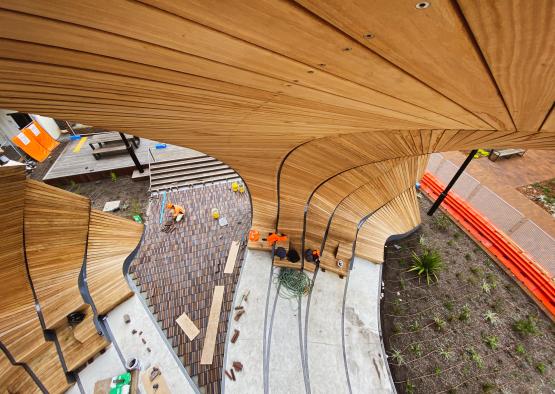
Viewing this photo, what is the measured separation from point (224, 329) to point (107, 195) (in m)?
7.14

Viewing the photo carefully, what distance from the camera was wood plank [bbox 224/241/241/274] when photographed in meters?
6.73

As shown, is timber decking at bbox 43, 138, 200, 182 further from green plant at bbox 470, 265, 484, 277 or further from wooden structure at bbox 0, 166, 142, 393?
green plant at bbox 470, 265, 484, 277

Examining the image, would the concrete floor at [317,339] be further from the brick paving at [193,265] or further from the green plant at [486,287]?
the green plant at [486,287]

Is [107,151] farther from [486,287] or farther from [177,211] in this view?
[486,287]

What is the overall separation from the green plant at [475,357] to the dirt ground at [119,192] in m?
9.82

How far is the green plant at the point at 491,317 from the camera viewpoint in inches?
238

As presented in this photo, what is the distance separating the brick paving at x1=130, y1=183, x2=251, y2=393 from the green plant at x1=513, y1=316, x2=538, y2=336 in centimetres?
692

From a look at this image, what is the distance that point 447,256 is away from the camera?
7.36 m

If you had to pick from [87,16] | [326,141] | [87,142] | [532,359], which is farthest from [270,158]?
[87,142]

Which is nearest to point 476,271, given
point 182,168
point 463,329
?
point 463,329

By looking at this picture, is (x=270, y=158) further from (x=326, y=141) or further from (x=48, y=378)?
(x=48, y=378)

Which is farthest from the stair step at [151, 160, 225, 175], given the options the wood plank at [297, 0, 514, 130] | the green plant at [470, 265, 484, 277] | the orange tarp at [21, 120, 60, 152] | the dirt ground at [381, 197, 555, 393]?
the wood plank at [297, 0, 514, 130]

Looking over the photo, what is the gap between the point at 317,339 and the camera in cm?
546

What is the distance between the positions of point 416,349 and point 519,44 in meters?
6.48
